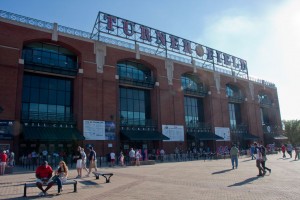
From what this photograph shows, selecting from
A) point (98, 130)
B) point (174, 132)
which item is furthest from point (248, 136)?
point (98, 130)

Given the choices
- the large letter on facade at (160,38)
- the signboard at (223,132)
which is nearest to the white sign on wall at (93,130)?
the large letter on facade at (160,38)

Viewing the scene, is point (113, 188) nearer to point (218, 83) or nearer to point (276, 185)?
point (276, 185)

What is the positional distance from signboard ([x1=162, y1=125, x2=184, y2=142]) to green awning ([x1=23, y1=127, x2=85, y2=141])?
1193cm

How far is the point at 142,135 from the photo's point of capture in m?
31.5

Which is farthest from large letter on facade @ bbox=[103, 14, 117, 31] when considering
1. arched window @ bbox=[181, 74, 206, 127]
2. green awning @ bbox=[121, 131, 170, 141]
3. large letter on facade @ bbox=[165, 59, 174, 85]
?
arched window @ bbox=[181, 74, 206, 127]

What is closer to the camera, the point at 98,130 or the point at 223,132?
the point at 98,130

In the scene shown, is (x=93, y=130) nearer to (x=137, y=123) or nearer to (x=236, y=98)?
(x=137, y=123)

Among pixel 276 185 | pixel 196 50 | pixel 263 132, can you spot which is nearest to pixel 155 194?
pixel 276 185

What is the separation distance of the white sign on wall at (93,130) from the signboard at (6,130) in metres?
6.97

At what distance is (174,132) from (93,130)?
464 inches

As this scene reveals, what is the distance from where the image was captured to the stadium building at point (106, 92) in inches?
1009

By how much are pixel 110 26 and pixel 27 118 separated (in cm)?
1498

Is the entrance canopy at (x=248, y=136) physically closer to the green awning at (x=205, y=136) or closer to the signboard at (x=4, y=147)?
the green awning at (x=205, y=136)

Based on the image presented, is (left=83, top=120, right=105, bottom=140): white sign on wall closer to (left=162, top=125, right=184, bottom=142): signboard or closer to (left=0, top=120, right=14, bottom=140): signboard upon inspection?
(left=0, top=120, right=14, bottom=140): signboard
